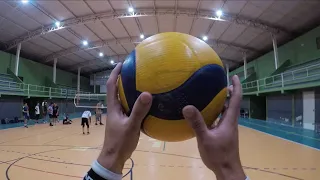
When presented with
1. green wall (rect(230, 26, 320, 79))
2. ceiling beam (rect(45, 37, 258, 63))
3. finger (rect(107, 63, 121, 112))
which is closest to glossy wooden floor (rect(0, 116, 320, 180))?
finger (rect(107, 63, 121, 112))

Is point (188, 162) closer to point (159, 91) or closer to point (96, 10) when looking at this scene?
point (159, 91)

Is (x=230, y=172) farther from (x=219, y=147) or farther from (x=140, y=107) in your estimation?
(x=140, y=107)

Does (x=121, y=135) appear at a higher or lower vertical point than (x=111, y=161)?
higher

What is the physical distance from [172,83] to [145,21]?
17.5 meters

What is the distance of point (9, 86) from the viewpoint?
55.4ft

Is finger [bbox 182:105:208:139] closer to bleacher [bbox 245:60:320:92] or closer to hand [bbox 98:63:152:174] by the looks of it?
hand [bbox 98:63:152:174]

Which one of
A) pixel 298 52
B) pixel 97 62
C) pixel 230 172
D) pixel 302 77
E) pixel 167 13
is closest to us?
pixel 230 172

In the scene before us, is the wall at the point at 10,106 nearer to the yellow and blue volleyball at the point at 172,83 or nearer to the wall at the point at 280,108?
the yellow and blue volleyball at the point at 172,83

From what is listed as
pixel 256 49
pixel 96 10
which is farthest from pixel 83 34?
pixel 256 49

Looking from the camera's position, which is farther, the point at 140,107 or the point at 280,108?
the point at 280,108

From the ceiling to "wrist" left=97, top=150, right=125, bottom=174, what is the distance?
15025 mm

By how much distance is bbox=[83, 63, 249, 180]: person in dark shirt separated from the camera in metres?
0.93

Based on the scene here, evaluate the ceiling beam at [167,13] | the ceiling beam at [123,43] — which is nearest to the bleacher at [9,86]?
the ceiling beam at [167,13]

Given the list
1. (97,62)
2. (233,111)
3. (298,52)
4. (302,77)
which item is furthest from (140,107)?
(97,62)
